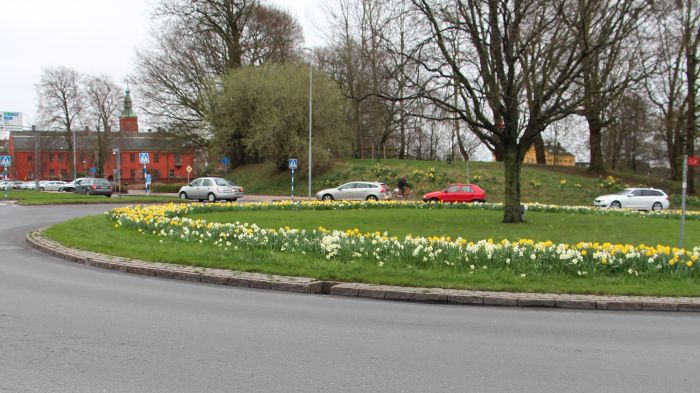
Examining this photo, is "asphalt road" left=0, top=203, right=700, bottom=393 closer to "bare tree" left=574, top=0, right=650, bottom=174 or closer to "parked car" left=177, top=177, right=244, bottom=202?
"bare tree" left=574, top=0, right=650, bottom=174

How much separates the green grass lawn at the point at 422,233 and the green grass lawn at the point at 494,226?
28 mm

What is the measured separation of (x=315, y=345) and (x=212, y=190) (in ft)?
105

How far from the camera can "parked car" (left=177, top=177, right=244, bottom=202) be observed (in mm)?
36812

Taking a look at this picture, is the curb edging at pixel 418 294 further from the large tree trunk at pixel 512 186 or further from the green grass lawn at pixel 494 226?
the large tree trunk at pixel 512 186

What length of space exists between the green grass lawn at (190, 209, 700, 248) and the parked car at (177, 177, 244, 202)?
14.6m

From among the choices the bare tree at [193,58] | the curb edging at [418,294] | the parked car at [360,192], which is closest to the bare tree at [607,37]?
the curb edging at [418,294]

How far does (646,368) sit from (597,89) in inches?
606

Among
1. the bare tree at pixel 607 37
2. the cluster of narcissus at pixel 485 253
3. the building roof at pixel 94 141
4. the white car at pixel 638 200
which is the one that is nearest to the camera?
the cluster of narcissus at pixel 485 253

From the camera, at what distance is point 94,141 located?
277 ft

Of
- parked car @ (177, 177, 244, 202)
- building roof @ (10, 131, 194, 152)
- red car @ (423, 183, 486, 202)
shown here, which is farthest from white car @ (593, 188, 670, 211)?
building roof @ (10, 131, 194, 152)

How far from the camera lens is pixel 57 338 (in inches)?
238

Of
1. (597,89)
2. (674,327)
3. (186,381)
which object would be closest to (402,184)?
(597,89)

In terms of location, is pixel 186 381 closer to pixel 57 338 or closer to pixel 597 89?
pixel 57 338

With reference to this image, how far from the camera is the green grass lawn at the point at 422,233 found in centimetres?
918
